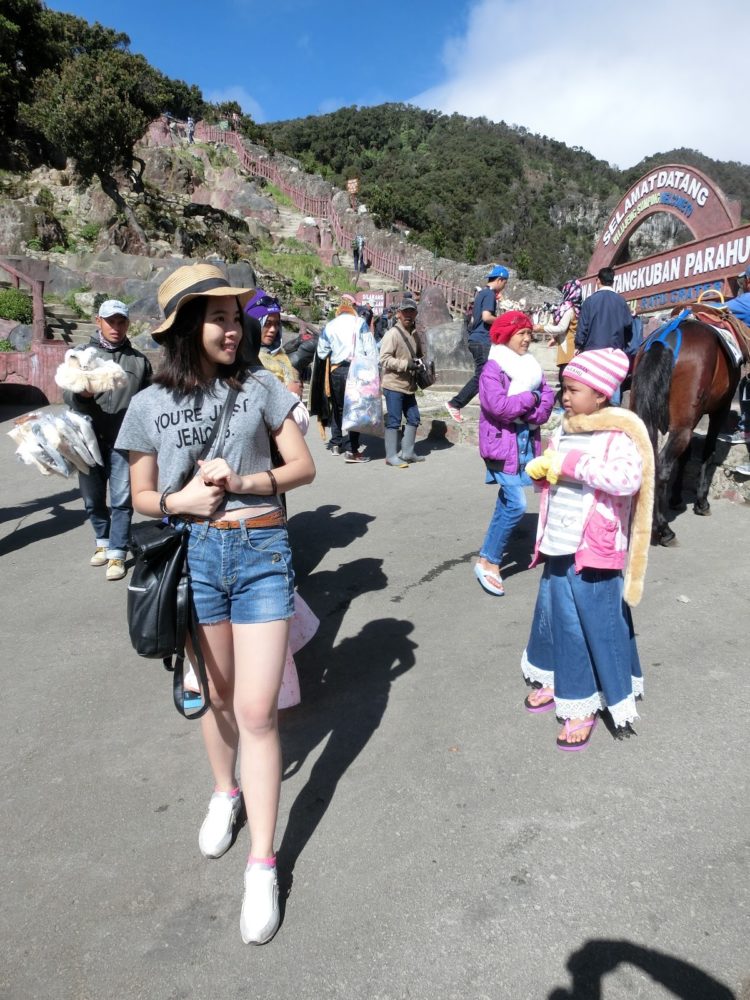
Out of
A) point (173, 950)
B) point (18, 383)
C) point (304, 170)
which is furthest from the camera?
point (304, 170)

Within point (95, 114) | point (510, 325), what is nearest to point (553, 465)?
point (510, 325)

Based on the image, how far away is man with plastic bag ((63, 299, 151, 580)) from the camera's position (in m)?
4.93

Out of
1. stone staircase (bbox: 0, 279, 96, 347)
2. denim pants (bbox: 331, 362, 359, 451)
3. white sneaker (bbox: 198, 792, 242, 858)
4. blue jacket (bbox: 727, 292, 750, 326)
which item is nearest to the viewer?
white sneaker (bbox: 198, 792, 242, 858)

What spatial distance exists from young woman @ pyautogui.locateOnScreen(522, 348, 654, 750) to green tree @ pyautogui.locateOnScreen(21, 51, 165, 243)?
2419 cm

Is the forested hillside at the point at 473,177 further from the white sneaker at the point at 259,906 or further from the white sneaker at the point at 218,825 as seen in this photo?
the white sneaker at the point at 259,906

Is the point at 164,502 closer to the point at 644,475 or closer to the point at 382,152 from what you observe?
the point at 644,475

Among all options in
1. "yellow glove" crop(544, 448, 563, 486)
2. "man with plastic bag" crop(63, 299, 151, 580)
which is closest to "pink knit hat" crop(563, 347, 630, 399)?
"yellow glove" crop(544, 448, 563, 486)

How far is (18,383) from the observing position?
1244 centimetres

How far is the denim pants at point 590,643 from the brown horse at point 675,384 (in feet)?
8.63

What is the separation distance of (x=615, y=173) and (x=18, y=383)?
10410 centimetres

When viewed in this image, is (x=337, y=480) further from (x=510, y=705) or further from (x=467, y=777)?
(x=467, y=777)

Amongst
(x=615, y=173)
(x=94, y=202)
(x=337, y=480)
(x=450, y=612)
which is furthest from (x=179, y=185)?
(x=615, y=173)

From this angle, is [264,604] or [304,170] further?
[304,170]

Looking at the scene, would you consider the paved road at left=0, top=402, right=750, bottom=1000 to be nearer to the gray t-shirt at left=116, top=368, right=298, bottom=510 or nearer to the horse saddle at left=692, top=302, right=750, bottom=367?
the gray t-shirt at left=116, top=368, right=298, bottom=510
